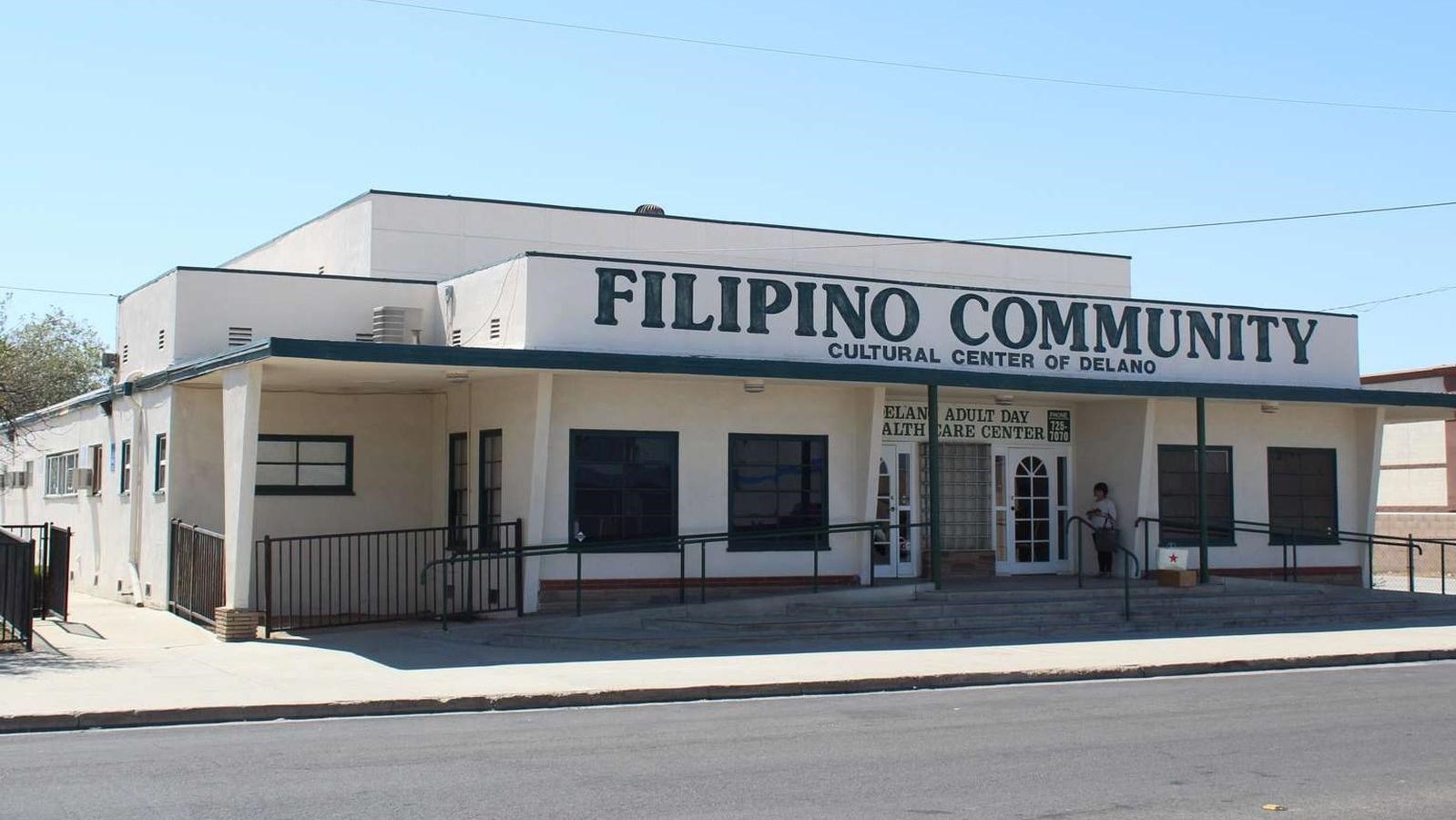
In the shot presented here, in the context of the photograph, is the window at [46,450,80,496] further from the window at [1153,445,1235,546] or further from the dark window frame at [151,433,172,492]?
the window at [1153,445,1235,546]

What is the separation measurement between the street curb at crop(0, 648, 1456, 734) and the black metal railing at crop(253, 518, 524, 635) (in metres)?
5.07

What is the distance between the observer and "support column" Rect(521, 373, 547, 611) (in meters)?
18.5

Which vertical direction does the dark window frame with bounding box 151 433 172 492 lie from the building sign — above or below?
below

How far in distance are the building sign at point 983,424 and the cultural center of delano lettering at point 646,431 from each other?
55mm

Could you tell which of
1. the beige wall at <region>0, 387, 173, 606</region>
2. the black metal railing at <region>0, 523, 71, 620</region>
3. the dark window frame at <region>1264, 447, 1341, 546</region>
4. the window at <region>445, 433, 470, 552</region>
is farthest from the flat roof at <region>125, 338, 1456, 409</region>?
the window at <region>445, 433, 470, 552</region>

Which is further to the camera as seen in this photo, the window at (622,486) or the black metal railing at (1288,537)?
the black metal railing at (1288,537)

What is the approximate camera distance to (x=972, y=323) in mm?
21578

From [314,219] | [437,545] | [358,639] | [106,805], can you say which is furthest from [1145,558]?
[106,805]

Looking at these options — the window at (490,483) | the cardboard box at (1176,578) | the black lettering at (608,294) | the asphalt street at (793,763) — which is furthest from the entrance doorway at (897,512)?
the asphalt street at (793,763)

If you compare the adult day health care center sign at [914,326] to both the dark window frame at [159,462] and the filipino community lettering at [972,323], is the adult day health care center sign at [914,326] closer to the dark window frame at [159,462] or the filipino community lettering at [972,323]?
the filipino community lettering at [972,323]

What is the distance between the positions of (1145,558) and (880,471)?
448 centimetres

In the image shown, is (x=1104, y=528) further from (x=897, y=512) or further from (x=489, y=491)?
(x=489, y=491)

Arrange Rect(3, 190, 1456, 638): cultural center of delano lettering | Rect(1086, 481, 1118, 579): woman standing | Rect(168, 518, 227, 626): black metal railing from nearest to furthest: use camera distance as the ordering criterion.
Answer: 1. Rect(168, 518, 227, 626): black metal railing
2. Rect(3, 190, 1456, 638): cultural center of delano lettering
3. Rect(1086, 481, 1118, 579): woman standing

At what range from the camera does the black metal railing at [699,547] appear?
18.6 m
